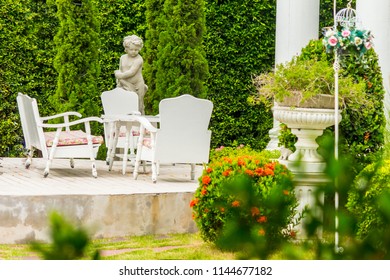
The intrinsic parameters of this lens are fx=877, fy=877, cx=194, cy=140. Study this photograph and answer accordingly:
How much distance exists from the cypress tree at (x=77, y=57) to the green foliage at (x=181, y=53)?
38.1 inches

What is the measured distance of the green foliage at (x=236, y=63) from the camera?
1466cm

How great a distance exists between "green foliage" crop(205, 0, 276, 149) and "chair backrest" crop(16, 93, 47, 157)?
4973 mm

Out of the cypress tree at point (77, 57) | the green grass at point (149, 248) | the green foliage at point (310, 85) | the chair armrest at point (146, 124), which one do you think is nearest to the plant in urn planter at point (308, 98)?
the green foliage at point (310, 85)

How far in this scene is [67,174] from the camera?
9781mm

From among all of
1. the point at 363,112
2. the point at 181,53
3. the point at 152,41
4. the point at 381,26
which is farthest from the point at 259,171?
the point at 152,41

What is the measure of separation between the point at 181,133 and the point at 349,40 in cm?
241

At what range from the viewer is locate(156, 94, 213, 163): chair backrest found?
8766 mm

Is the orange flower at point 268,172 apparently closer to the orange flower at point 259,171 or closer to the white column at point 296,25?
the orange flower at point 259,171

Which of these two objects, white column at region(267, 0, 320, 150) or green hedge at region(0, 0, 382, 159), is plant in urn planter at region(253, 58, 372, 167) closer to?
white column at region(267, 0, 320, 150)

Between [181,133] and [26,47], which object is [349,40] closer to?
[181,133]

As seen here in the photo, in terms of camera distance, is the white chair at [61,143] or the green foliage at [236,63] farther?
the green foliage at [236,63]

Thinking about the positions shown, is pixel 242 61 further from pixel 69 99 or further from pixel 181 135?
pixel 181 135

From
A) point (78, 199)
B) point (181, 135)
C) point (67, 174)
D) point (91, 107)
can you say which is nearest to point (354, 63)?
point (181, 135)

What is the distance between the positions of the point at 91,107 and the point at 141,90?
1509 millimetres
